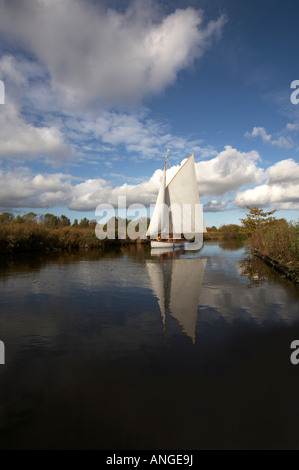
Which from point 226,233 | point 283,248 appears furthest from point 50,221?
point 226,233

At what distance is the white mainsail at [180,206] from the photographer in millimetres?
31156

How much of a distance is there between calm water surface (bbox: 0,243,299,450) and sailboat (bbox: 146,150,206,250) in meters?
23.9

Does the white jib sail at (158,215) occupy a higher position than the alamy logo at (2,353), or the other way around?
the white jib sail at (158,215)

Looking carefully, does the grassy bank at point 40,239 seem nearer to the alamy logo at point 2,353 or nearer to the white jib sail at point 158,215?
the white jib sail at point 158,215

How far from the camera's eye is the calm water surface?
8.28 feet

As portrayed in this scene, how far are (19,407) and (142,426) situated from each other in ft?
4.75

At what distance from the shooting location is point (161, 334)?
4.91 metres

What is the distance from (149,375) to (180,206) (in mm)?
29194

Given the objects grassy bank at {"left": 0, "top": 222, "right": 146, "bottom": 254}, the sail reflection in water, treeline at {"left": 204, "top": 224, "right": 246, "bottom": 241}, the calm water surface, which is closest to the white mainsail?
grassy bank at {"left": 0, "top": 222, "right": 146, "bottom": 254}

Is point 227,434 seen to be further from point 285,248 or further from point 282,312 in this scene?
point 285,248

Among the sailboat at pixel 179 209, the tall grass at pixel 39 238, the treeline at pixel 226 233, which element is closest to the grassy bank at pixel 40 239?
the tall grass at pixel 39 238

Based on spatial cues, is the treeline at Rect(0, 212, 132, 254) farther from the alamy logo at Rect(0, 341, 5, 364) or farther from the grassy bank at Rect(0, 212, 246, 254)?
the alamy logo at Rect(0, 341, 5, 364)

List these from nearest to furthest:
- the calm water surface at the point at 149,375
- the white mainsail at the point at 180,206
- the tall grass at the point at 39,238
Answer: the calm water surface at the point at 149,375 < the tall grass at the point at 39,238 < the white mainsail at the point at 180,206
